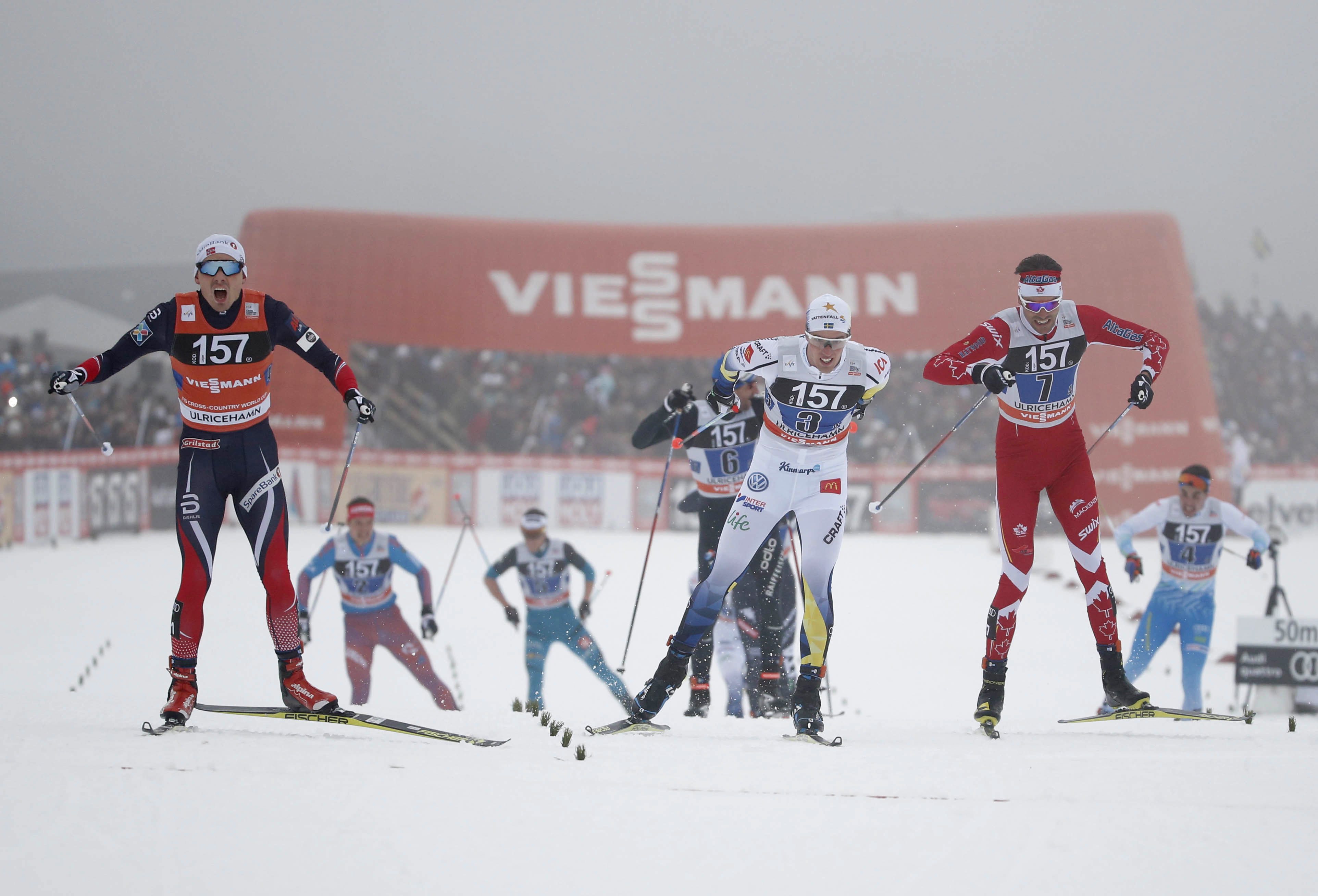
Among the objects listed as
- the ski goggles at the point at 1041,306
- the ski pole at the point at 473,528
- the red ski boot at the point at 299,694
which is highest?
the ski goggles at the point at 1041,306

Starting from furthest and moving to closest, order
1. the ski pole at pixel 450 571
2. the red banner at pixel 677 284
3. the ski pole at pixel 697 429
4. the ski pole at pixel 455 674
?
the red banner at pixel 677 284, the ski pole at pixel 450 571, the ski pole at pixel 455 674, the ski pole at pixel 697 429

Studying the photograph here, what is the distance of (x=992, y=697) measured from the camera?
19.0 feet

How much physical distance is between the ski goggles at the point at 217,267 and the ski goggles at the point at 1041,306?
4.09 meters

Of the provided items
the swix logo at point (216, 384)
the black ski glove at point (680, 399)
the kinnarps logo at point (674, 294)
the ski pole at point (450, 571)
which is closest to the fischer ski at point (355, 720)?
the swix logo at point (216, 384)

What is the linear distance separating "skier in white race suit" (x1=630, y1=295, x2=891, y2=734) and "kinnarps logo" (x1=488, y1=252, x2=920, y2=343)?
708 inches

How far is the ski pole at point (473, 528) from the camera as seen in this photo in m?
10.9

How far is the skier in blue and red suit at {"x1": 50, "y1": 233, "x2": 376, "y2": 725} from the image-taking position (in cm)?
518

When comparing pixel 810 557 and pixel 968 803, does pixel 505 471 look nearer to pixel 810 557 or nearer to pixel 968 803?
pixel 810 557

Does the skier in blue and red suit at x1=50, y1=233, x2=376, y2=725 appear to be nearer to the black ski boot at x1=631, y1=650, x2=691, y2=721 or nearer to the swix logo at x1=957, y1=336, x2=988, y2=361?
the black ski boot at x1=631, y1=650, x2=691, y2=721

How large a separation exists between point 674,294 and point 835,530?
61.1 feet

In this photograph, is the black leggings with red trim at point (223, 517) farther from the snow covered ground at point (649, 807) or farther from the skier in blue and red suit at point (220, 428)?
the snow covered ground at point (649, 807)

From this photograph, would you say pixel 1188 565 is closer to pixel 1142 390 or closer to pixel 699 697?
pixel 1142 390

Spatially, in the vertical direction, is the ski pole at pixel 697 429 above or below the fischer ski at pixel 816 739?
→ above

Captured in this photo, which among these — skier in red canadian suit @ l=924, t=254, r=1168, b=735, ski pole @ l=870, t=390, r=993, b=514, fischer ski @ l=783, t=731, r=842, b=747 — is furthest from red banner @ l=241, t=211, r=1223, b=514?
fischer ski @ l=783, t=731, r=842, b=747
